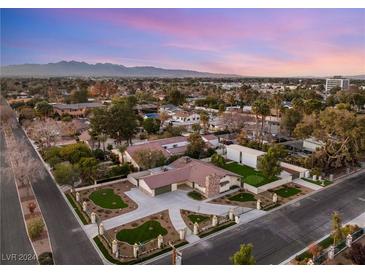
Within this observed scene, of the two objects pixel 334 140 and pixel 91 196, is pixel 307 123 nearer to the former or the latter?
pixel 334 140

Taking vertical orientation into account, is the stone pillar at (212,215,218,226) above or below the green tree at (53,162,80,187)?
below

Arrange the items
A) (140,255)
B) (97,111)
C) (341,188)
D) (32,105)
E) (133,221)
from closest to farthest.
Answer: (140,255) < (133,221) < (341,188) < (97,111) < (32,105)

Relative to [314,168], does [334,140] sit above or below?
above

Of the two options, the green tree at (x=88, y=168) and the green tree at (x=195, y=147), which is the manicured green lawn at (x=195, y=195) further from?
the green tree at (x=88, y=168)

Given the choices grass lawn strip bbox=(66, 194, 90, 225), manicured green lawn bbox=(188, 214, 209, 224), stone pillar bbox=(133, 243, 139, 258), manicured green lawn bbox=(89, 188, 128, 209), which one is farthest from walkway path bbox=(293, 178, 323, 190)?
grass lawn strip bbox=(66, 194, 90, 225)

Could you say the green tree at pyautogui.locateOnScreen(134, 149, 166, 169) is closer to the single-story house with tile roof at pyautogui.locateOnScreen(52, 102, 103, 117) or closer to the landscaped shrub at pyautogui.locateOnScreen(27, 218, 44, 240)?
the landscaped shrub at pyautogui.locateOnScreen(27, 218, 44, 240)

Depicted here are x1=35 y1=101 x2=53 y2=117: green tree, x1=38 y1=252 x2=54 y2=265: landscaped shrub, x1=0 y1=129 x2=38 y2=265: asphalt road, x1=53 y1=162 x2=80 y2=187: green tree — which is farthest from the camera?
x1=35 y1=101 x2=53 y2=117: green tree

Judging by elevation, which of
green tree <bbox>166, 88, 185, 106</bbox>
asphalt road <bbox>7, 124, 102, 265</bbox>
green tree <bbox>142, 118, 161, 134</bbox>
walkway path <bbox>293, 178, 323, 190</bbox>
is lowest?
asphalt road <bbox>7, 124, 102, 265</bbox>

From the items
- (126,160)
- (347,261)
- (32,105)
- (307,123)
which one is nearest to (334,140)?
(307,123)
